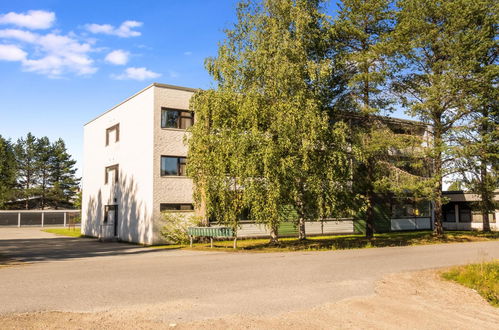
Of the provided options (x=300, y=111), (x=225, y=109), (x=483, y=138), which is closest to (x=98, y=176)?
(x=225, y=109)

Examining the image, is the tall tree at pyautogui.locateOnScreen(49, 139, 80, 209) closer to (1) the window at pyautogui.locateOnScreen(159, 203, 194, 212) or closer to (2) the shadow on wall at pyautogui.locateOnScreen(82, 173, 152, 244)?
(2) the shadow on wall at pyautogui.locateOnScreen(82, 173, 152, 244)

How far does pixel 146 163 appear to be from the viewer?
83.9ft

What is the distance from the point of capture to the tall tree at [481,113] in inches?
959

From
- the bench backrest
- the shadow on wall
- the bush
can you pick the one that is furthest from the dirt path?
the shadow on wall

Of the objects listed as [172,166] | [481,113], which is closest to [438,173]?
[481,113]

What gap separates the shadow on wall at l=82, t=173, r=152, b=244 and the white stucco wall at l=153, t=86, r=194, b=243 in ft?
3.56

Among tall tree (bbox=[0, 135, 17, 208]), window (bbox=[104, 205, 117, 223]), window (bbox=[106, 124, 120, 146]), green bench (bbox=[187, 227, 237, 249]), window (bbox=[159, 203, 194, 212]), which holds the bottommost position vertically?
green bench (bbox=[187, 227, 237, 249])

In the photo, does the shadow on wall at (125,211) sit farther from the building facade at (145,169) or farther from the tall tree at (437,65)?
the tall tree at (437,65)

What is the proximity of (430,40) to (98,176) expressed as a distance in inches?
947

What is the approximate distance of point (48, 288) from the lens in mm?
9883

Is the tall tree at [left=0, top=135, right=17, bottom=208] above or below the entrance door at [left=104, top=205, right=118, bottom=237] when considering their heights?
above

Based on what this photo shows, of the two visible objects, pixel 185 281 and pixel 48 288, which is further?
pixel 185 281

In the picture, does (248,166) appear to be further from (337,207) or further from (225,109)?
(337,207)

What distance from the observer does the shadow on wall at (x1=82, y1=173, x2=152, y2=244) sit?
25328mm
